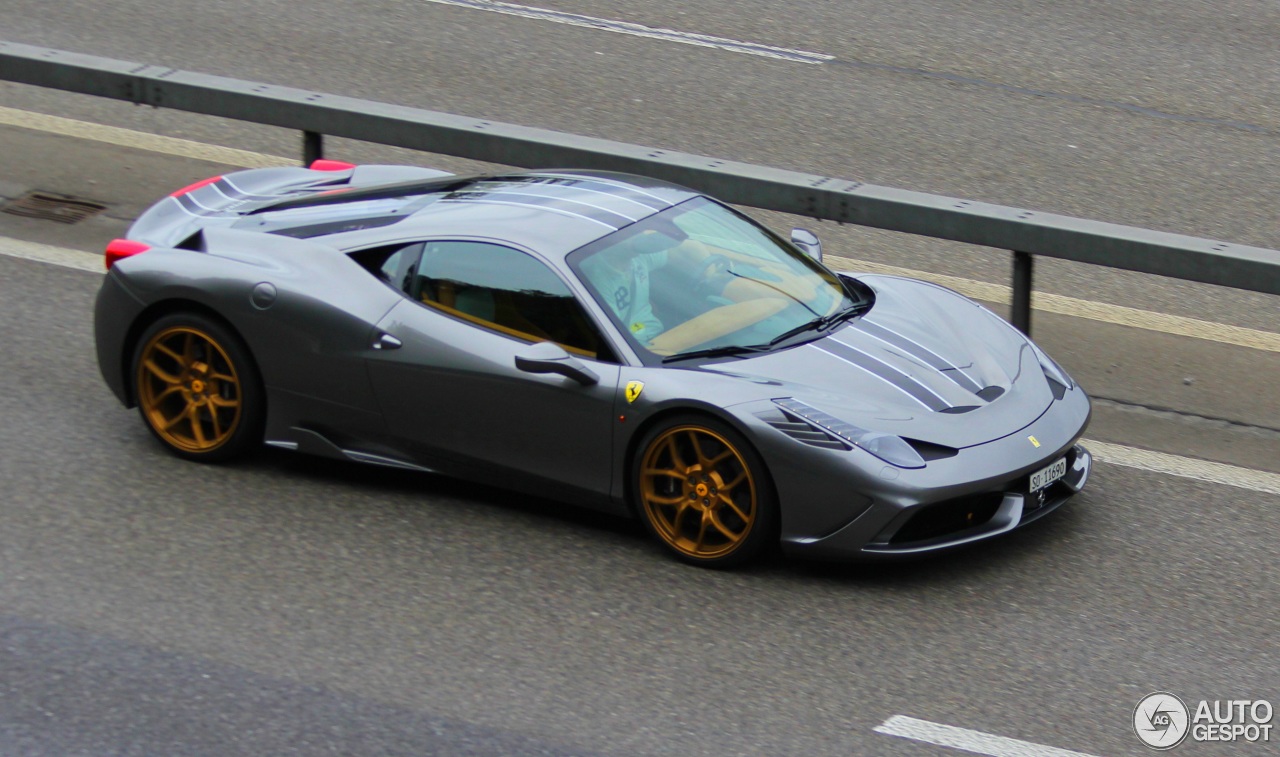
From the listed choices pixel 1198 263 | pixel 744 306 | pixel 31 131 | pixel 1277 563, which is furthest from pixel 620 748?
pixel 31 131

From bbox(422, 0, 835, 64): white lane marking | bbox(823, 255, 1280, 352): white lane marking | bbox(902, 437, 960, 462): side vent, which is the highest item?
bbox(422, 0, 835, 64): white lane marking

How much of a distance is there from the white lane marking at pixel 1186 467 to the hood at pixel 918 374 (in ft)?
2.29

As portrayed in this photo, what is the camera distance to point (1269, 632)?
5961mm

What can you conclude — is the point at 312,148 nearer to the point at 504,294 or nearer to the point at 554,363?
the point at 504,294

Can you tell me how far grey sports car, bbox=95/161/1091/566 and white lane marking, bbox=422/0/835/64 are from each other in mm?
A: 5697

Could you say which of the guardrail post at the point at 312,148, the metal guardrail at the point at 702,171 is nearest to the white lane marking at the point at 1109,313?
the metal guardrail at the point at 702,171

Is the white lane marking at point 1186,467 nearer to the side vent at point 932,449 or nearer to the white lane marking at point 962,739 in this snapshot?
the side vent at point 932,449

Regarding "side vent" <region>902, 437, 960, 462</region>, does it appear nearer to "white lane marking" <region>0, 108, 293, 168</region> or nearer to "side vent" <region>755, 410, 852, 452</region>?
"side vent" <region>755, 410, 852, 452</region>

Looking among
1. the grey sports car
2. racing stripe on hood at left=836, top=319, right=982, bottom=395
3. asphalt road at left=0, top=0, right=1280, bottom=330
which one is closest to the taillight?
the grey sports car

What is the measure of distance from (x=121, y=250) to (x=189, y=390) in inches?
29.6

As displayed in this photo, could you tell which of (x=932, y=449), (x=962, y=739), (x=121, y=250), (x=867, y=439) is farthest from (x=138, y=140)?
(x=962, y=739)

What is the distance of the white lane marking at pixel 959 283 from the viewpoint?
898 centimetres

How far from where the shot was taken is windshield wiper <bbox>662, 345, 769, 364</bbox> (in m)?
6.38

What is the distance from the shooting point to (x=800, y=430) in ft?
19.8
